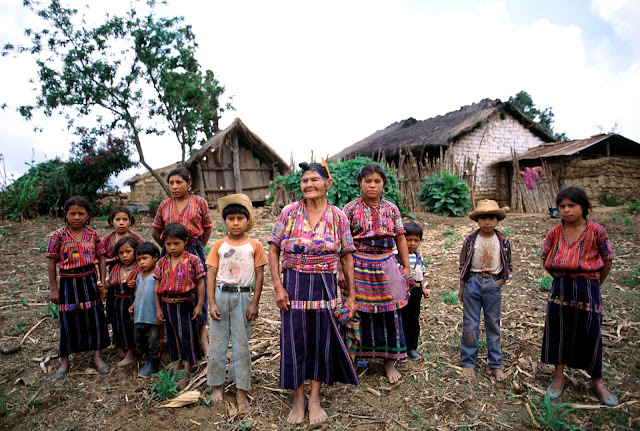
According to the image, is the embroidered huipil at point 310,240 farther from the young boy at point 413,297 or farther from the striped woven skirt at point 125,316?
the striped woven skirt at point 125,316

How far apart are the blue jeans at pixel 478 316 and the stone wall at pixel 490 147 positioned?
46.9 ft

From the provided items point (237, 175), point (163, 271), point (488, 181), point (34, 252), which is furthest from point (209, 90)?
point (163, 271)

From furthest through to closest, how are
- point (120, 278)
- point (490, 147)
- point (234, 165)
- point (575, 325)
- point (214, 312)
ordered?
point (490, 147), point (234, 165), point (120, 278), point (575, 325), point (214, 312)

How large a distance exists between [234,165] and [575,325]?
15.3 meters

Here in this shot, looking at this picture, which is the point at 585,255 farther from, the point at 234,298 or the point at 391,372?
the point at 234,298

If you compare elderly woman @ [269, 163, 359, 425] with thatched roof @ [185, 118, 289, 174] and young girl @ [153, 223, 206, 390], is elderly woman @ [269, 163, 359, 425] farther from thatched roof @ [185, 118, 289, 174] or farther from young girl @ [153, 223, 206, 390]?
thatched roof @ [185, 118, 289, 174]

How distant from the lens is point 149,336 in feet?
10.9

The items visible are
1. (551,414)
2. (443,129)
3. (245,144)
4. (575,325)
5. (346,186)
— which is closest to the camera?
(551,414)

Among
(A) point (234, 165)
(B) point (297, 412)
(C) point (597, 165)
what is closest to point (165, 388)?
(B) point (297, 412)

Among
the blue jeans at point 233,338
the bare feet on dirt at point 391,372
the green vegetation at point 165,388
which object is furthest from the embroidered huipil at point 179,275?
the bare feet on dirt at point 391,372

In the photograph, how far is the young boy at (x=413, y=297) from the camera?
11.1 feet

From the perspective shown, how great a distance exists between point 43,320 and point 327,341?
12.1 ft

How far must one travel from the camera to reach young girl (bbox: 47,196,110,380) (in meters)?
3.35

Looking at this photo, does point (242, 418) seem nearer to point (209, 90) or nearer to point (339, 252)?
point (339, 252)
